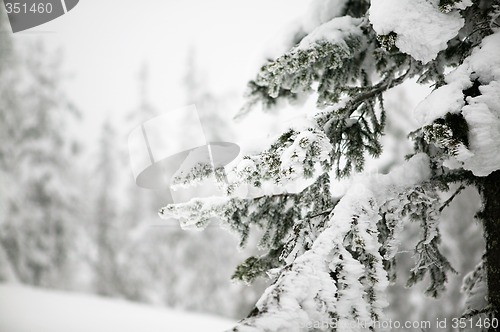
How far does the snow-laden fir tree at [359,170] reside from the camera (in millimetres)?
1943

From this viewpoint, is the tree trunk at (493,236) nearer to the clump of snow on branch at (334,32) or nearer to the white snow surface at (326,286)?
the white snow surface at (326,286)

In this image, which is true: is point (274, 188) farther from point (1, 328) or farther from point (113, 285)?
point (113, 285)

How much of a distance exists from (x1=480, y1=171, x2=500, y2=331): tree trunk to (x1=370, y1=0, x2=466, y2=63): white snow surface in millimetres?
1227

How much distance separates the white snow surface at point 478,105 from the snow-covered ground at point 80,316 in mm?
7650

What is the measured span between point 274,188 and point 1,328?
33.7 ft

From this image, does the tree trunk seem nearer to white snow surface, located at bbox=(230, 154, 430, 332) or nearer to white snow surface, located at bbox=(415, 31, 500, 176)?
white snow surface, located at bbox=(415, 31, 500, 176)

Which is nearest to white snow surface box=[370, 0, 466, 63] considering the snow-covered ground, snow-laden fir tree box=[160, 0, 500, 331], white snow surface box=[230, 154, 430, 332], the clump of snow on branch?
snow-laden fir tree box=[160, 0, 500, 331]

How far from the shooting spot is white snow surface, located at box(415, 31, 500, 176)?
2047 millimetres

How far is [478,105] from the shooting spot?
2086 mm

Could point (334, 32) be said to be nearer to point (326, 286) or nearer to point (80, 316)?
point (326, 286)

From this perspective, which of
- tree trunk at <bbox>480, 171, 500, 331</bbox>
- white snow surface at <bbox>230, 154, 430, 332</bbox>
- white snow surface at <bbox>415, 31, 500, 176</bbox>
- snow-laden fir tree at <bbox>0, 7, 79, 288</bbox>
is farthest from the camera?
snow-laden fir tree at <bbox>0, 7, 79, 288</bbox>

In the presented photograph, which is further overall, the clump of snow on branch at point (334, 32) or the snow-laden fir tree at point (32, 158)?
the snow-laden fir tree at point (32, 158)

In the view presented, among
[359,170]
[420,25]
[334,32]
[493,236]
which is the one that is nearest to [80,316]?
[359,170]

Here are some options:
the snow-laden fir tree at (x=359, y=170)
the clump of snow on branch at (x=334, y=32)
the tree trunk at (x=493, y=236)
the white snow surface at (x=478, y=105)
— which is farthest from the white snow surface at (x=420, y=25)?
the tree trunk at (x=493, y=236)
